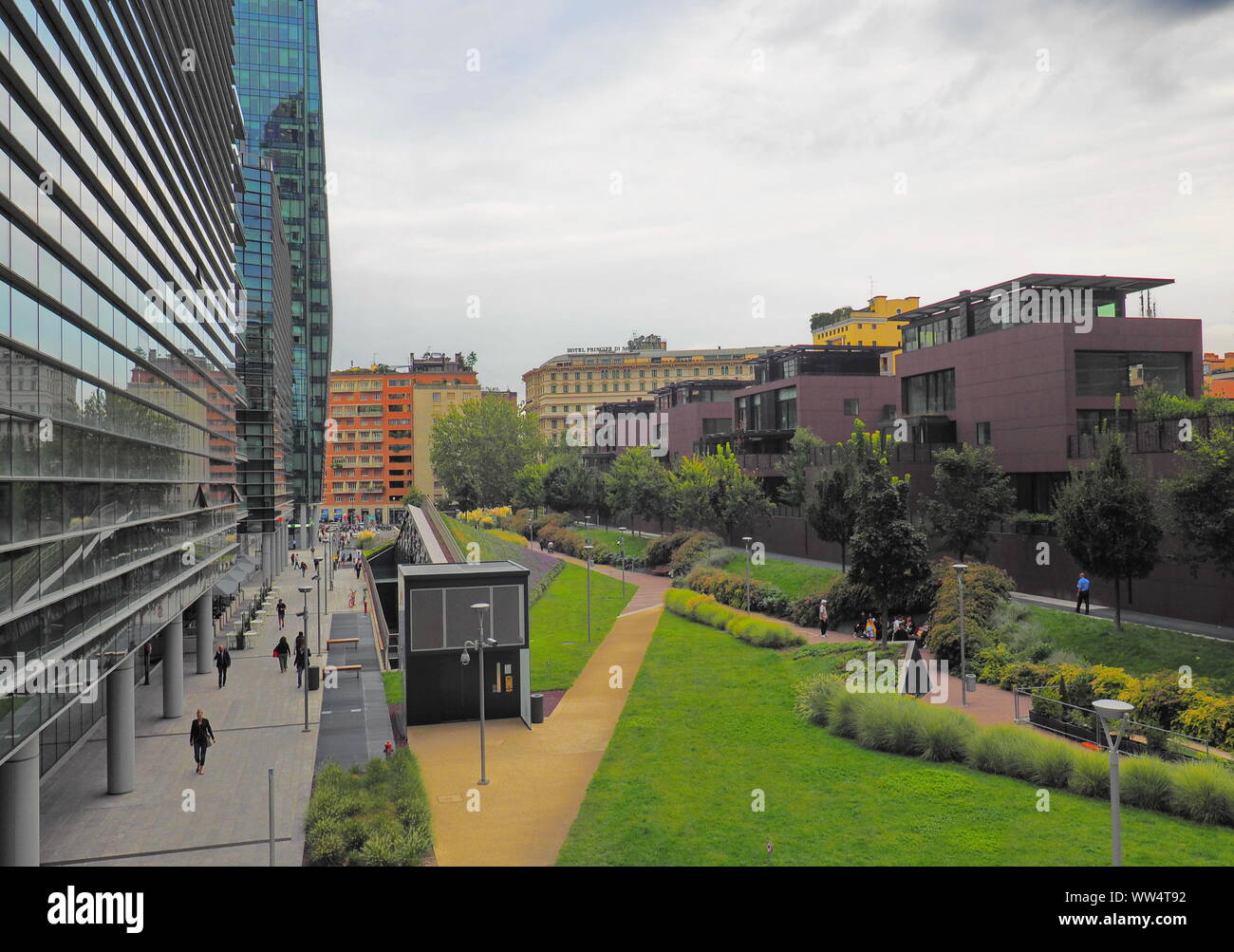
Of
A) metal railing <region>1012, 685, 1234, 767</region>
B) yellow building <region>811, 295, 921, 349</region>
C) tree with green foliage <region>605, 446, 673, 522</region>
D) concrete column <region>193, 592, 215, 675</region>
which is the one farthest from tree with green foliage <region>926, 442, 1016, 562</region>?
yellow building <region>811, 295, 921, 349</region>

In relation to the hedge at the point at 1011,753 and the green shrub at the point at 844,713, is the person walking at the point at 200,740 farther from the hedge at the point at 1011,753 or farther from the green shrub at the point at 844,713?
the green shrub at the point at 844,713

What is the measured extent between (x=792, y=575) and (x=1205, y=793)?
92.7 feet

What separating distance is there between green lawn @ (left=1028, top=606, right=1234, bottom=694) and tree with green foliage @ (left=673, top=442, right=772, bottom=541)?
82.7 feet

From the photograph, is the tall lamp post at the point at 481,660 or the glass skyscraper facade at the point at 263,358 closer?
the tall lamp post at the point at 481,660

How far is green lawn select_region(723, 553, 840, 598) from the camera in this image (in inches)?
1601

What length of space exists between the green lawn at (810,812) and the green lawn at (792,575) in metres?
17.0

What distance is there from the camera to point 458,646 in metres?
25.5

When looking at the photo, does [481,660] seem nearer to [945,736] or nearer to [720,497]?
[945,736]

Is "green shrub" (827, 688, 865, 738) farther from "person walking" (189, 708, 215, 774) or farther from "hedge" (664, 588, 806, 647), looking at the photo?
"person walking" (189, 708, 215, 774)

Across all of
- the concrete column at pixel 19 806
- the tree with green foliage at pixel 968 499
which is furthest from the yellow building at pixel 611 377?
the concrete column at pixel 19 806

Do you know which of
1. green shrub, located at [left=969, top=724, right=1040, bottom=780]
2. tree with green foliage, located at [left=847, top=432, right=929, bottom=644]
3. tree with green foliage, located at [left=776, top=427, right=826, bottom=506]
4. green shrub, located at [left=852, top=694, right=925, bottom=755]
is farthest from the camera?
tree with green foliage, located at [left=776, top=427, right=826, bottom=506]

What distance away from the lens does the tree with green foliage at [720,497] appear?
53.9 meters
